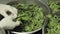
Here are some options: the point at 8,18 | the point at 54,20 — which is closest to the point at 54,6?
the point at 54,20

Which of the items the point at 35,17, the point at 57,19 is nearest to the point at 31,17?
the point at 35,17

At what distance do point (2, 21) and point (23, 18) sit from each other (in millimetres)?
184

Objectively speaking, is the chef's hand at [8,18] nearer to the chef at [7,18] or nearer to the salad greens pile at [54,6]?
the chef at [7,18]

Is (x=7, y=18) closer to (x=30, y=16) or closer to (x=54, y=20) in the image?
(x=30, y=16)

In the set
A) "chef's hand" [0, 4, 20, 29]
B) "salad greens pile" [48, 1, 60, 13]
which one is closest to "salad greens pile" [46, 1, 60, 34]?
"salad greens pile" [48, 1, 60, 13]

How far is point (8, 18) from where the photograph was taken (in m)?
1.01

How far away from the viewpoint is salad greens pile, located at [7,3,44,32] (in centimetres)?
111

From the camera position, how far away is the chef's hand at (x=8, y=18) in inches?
38.9

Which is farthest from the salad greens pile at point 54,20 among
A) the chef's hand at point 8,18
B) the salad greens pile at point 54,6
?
the chef's hand at point 8,18

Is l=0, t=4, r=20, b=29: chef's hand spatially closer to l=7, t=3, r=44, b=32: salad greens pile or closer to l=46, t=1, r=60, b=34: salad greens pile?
l=7, t=3, r=44, b=32: salad greens pile

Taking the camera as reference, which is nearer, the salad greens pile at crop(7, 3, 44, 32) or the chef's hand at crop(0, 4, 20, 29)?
the chef's hand at crop(0, 4, 20, 29)

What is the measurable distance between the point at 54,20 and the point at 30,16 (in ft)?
0.47

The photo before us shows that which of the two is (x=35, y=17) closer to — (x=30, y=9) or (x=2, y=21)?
(x=30, y=9)

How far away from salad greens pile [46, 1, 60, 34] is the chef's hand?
7.7 inches
